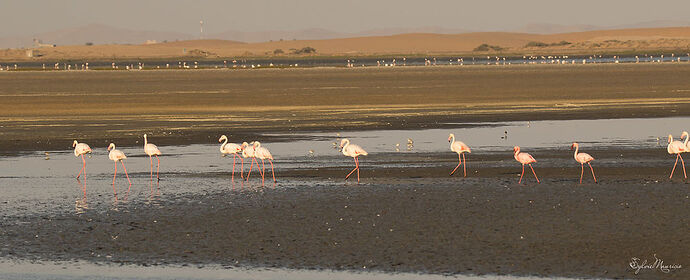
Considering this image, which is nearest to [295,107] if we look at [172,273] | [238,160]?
[238,160]

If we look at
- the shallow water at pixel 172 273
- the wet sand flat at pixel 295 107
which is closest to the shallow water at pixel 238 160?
the wet sand flat at pixel 295 107

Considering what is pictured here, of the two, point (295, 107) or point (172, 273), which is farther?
point (295, 107)

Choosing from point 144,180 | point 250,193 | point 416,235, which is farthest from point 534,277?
point 144,180

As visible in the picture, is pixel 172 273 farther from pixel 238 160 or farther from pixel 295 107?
pixel 295 107

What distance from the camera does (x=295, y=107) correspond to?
5512cm

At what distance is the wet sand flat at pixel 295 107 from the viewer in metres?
41.8

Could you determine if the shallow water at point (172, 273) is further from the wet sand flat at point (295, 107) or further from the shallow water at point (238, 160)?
the wet sand flat at point (295, 107)

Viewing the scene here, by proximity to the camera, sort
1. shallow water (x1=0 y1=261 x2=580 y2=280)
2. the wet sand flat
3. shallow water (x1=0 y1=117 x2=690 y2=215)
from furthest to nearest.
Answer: the wet sand flat, shallow water (x1=0 y1=117 x2=690 y2=215), shallow water (x1=0 y1=261 x2=580 y2=280)

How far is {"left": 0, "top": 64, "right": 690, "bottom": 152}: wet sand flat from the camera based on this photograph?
41844mm

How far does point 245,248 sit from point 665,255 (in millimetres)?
6038

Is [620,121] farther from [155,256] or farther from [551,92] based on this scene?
[155,256]

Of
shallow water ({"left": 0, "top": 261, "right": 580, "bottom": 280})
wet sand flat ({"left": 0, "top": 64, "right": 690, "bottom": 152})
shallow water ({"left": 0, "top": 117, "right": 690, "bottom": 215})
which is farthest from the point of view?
wet sand flat ({"left": 0, "top": 64, "right": 690, "bottom": 152})

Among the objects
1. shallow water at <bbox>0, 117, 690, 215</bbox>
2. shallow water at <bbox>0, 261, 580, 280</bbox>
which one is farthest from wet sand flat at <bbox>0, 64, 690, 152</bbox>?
shallow water at <bbox>0, 261, 580, 280</bbox>

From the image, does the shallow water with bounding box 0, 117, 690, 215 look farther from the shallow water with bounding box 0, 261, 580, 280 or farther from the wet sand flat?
the shallow water with bounding box 0, 261, 580, 280
